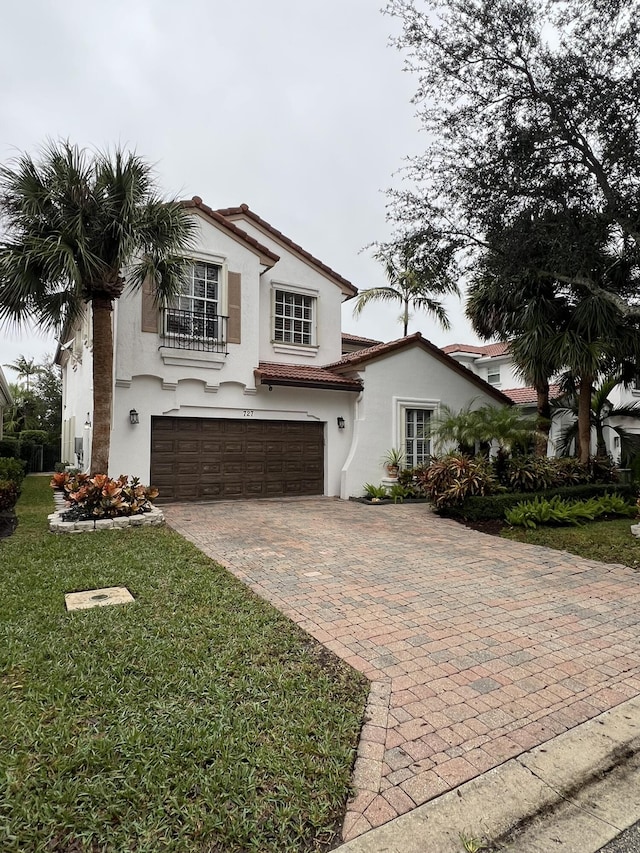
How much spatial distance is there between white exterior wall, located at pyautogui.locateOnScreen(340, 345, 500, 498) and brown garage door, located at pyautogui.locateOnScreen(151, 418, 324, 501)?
1.15 metres

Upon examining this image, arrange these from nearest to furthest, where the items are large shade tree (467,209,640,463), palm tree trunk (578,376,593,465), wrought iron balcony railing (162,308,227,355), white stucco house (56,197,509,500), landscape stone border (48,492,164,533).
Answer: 1. landscape stone border (48,492,164,533)
2. large shade tree (467,209,640,463)
3. white stucco house (56,197,509,500)
4. wrought iron balcony railing (162,308,227,355)
5. palm tree trunk (578,376,593,465)

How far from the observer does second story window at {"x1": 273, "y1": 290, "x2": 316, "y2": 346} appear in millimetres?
15492

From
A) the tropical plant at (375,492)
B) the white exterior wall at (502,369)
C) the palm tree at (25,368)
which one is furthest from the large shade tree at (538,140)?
the palm tree at (25,368)

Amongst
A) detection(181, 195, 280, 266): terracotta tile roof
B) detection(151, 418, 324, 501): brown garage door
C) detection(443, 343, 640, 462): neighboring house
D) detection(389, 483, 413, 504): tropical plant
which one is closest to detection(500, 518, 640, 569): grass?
detection(389, 483, 413, 504): tropical plant

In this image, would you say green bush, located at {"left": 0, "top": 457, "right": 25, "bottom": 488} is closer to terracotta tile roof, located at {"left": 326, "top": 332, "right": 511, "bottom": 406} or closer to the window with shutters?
the window with shutters

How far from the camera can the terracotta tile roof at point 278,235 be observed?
15055mm

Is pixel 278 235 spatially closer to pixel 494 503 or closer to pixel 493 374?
pixel 494 503

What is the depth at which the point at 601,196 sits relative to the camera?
448 inches

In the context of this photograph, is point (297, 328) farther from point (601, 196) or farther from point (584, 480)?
point (584, 480)

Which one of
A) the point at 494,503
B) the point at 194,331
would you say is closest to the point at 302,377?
the point at 194,331

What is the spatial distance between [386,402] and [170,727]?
12.9m

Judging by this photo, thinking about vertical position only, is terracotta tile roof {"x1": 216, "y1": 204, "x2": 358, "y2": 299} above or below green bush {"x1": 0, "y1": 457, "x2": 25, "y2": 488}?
above

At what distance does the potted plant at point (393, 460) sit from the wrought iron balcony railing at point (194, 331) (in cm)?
587

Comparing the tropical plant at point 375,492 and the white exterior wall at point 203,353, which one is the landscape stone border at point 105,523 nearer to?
the white exterior wall at point 203,353
